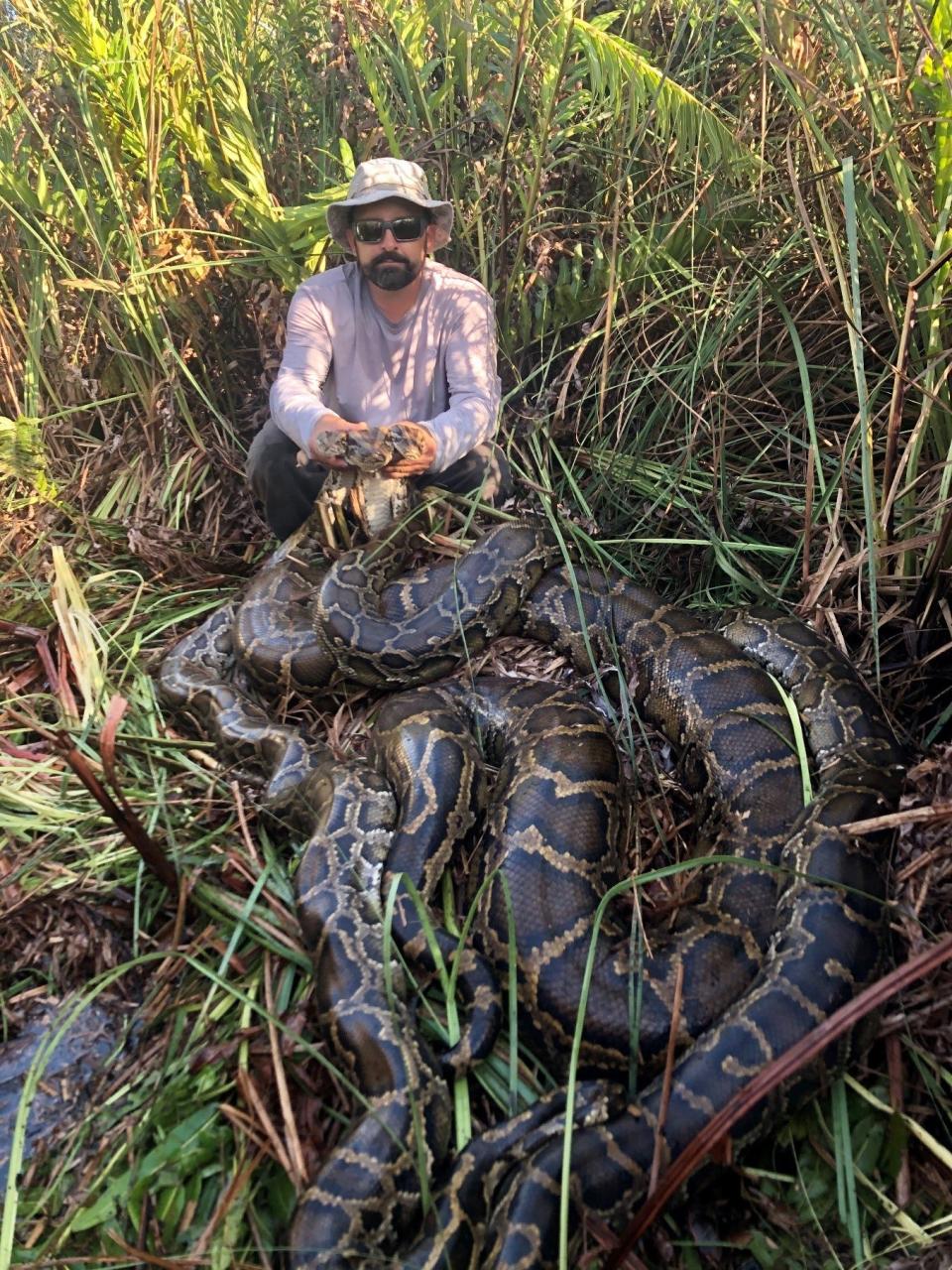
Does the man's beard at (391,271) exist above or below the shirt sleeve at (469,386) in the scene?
above

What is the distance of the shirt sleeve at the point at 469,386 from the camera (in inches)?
191

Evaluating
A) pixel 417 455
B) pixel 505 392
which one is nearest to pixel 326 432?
pixel 417 455

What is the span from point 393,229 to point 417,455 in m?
1.23

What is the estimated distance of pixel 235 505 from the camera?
583 centimetres

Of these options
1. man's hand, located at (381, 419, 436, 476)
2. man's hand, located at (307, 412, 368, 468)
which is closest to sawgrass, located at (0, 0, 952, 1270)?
man's hand, located at (381, 419, 436, 476)

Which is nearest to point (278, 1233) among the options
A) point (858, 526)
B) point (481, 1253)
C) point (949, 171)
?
point (481, 1253)

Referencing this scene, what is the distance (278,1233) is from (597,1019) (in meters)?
1.17

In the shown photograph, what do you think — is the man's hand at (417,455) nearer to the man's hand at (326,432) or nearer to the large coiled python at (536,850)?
the man's hand at (326,432)

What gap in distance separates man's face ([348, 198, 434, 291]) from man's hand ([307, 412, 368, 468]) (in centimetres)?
82

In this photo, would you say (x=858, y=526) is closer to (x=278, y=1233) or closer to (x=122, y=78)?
(x=278, y=1233)

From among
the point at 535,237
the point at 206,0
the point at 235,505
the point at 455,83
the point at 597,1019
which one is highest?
the point at 206,0

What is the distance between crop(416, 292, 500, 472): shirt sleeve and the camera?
4.86 m

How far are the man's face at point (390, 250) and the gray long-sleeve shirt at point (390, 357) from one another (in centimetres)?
22

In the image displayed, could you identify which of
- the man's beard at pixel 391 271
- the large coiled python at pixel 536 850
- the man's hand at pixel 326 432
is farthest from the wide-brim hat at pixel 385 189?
the large coiled python at pixel 536 850
